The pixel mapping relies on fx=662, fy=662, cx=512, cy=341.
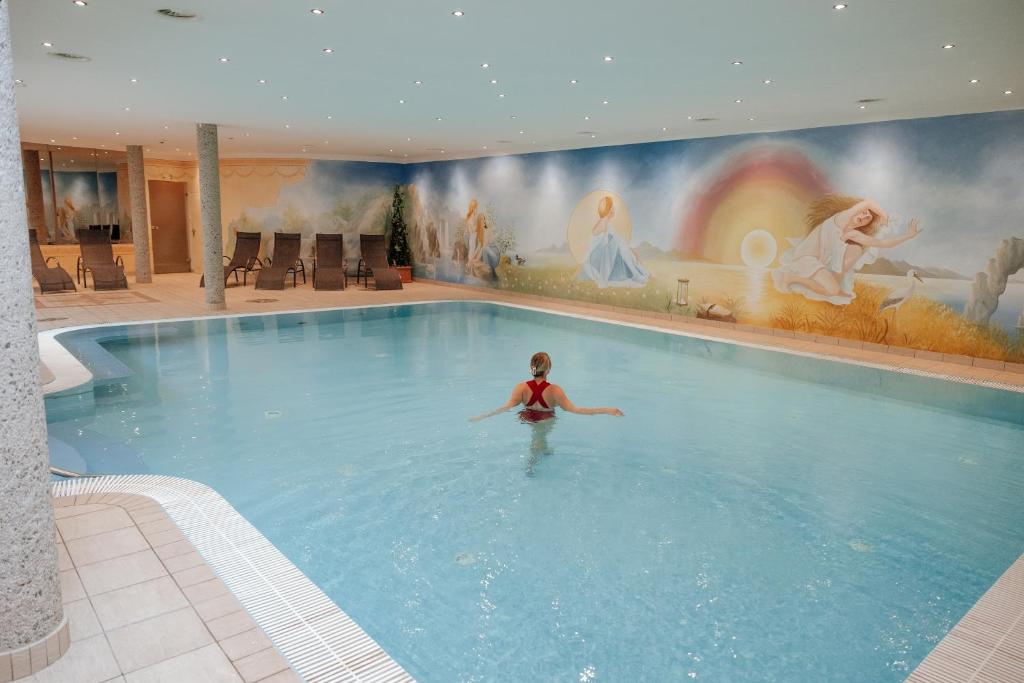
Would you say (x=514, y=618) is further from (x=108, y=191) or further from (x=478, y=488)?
(x=108, y=191)

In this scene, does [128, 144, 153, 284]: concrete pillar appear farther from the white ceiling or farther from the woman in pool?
the woman in pool

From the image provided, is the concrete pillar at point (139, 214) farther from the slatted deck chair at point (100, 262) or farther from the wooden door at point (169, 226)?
the wooden door at point (169, 226)

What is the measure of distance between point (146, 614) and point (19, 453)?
103 centimetres

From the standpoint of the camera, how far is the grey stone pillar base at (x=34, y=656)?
8.39 ft

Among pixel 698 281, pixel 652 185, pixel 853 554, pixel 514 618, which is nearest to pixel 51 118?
pixel 652 185

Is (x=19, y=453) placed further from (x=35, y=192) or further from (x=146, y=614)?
(x=35, y=192)

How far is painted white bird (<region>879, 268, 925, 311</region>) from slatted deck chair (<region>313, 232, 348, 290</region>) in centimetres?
1222

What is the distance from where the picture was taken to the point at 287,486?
5359mm

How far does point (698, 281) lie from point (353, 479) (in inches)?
357

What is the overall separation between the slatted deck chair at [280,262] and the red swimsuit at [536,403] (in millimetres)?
11616

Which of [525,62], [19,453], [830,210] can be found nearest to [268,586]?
[19,453]

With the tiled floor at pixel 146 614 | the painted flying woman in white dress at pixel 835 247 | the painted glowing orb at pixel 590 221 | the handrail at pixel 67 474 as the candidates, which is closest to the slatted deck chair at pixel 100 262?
the painted glowing orb at pixel 590 221

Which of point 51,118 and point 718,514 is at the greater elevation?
point 51,118

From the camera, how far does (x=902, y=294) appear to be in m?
9.98
